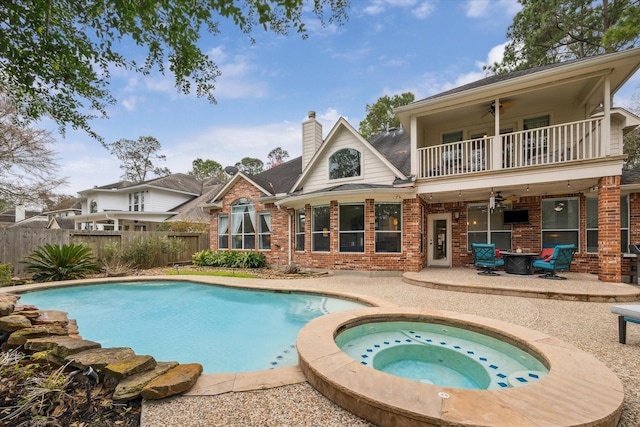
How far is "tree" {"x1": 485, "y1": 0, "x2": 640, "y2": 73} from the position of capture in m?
14.2

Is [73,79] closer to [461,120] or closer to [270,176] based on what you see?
[461,120]

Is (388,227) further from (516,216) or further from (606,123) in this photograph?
(606,123)

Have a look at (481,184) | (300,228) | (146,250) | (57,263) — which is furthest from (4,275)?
(481,184)

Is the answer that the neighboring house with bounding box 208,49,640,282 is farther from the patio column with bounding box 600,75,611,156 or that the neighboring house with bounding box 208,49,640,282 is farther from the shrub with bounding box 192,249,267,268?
the shrub with bounding box 192,249,267,268

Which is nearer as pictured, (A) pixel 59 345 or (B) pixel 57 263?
(A) pixel 59 345

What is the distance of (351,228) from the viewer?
10.4m

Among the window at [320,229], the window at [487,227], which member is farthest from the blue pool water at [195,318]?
the window at [487,227]

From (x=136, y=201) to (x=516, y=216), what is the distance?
83.0 feet

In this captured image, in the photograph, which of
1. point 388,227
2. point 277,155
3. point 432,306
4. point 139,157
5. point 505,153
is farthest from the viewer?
point 277,155

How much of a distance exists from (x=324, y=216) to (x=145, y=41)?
8.10m

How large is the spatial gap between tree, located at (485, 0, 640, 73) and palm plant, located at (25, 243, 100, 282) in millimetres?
23438

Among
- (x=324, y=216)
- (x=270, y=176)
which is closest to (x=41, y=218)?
(x=270, y=176)

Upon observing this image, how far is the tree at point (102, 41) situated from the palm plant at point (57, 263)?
7.76 m

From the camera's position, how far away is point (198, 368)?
298 cm
